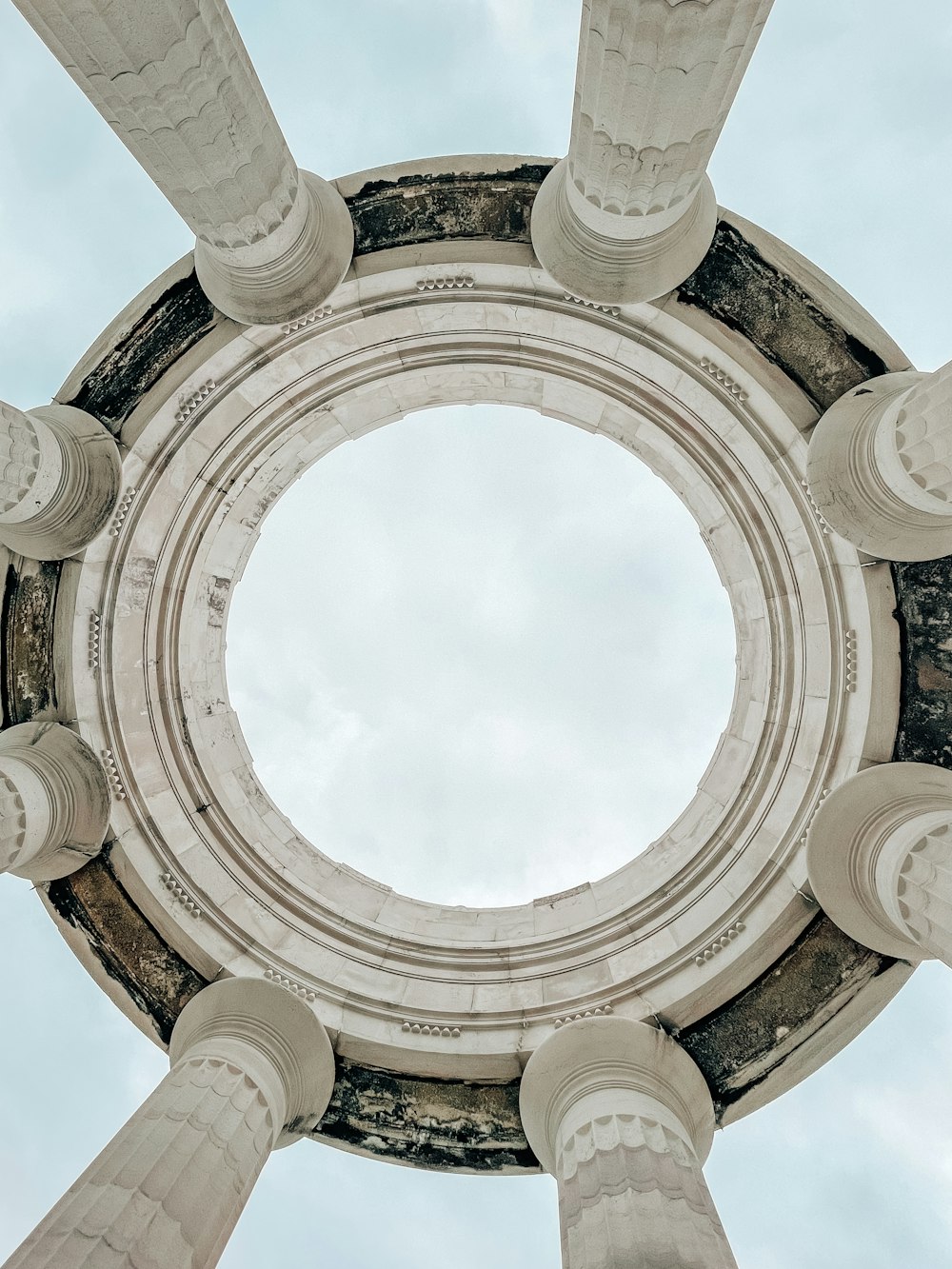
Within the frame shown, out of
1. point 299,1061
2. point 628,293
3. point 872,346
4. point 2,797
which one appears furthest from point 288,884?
point 872,346

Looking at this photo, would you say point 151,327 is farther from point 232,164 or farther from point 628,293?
point 628,293

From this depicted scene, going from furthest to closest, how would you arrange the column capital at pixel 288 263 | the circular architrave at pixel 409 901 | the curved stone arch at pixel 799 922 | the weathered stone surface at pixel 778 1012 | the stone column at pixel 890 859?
the circular architrave at pixel 409 901, the weathered stone surface at pixel 778 1012, the curved stone arch at pixel 799 922, the column capital at pixel 288 263, the stone column at pixel 890 859

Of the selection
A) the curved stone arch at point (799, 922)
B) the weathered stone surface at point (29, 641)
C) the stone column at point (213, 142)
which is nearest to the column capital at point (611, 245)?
the curved stone arch at point (799, 922)

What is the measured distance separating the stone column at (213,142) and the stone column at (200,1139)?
12.3m

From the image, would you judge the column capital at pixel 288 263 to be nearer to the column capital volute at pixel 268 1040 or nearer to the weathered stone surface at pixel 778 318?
the weathered stone surface at pixel 778 318

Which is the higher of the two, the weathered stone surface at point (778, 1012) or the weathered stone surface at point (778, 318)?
the weathered stone surface at point (778, 318)

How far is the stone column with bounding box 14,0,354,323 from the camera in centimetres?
928

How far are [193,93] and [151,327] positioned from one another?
20.8 feet

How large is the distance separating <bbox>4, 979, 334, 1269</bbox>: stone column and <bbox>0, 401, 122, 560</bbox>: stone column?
28.6 ft

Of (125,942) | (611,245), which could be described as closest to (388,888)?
(125,942)

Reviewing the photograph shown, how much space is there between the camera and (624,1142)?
38.8 feet

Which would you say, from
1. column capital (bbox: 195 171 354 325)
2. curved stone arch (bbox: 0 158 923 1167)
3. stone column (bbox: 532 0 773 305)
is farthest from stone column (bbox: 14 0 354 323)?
stone column (bbox: 532 0 773 305)

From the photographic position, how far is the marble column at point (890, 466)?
36.9ft

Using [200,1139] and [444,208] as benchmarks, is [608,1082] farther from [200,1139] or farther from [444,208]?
[444,208]
